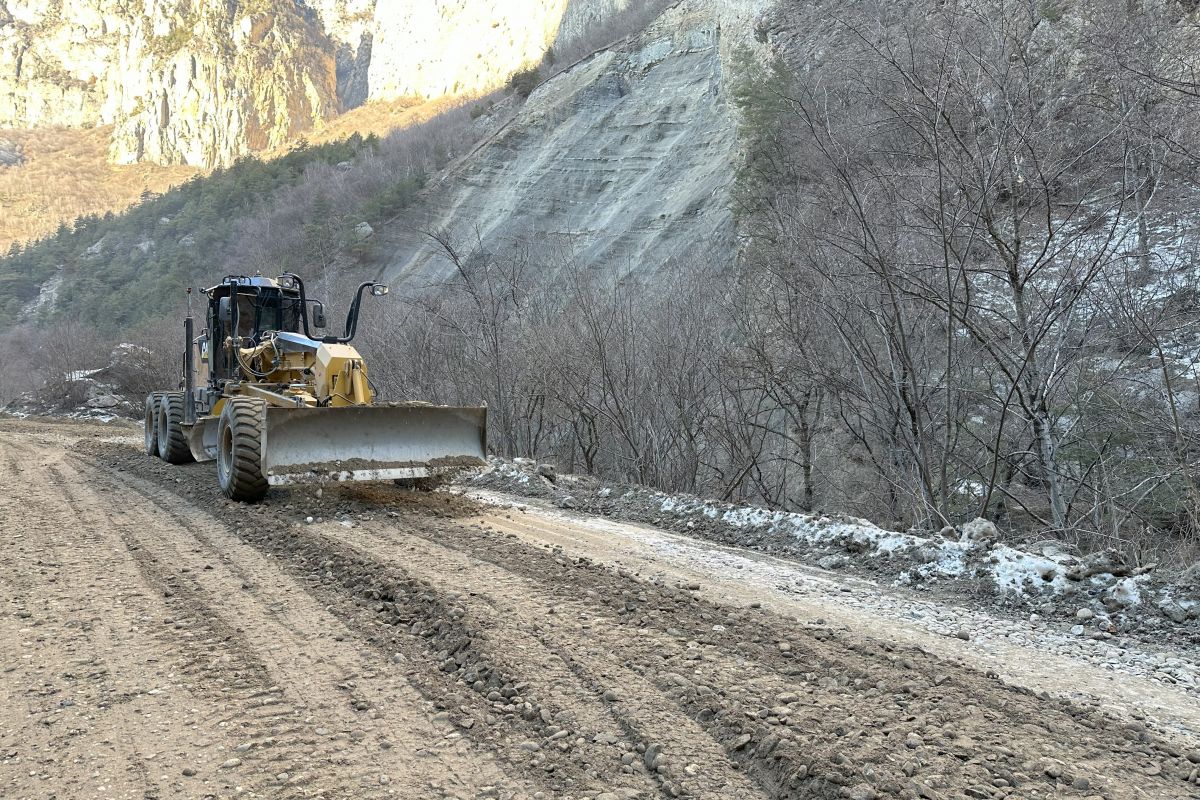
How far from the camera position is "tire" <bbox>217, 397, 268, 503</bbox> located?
8.12 meters

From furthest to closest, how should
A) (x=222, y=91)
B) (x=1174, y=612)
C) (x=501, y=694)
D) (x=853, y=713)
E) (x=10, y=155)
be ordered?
(x=10, y=155) → (x=222, y=91) → (x=1174, y=612) → (x=501, y=694) → (x=853, y=713)

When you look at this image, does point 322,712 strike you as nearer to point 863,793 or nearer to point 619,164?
point 863,793

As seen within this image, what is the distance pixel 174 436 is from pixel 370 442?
18.0ft

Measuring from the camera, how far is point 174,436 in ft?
39.9

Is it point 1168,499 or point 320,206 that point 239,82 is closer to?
point 320,206

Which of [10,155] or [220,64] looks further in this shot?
[10,155]

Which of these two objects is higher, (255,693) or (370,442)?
(370,442)

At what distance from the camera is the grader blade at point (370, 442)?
26.3 feet

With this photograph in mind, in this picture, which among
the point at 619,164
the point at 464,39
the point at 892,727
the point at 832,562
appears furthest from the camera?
the point at 464,39

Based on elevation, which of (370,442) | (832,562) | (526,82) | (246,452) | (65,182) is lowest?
(832,562)

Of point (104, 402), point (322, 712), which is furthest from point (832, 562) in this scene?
point (104, 402)

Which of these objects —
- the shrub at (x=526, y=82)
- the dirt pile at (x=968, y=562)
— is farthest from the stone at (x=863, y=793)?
the shrub at (x=526, y=82)

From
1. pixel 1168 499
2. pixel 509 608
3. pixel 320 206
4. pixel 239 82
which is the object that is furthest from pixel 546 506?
pixel 239 82

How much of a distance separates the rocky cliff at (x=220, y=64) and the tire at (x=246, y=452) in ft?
274
